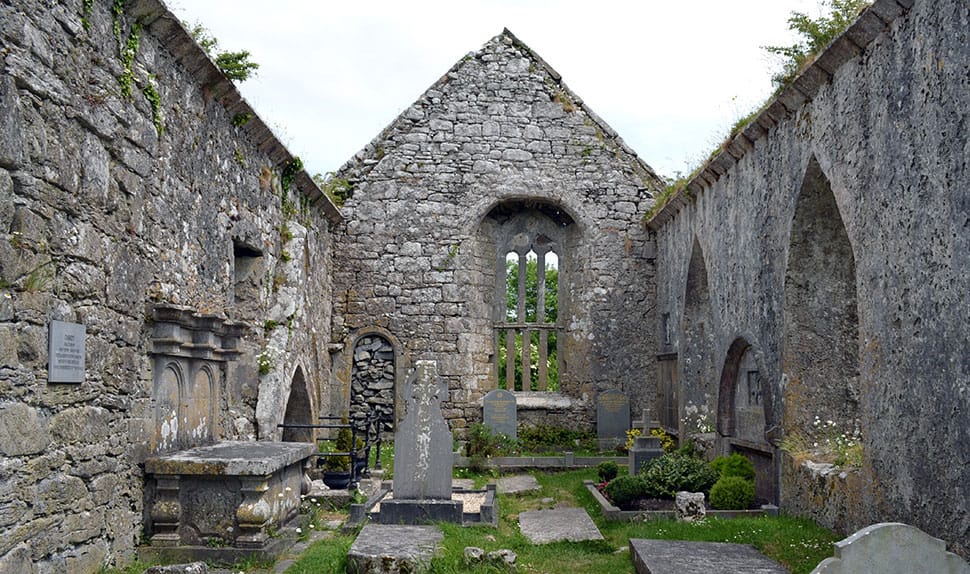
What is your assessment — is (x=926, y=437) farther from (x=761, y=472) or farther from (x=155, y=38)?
(x=155, y=38)

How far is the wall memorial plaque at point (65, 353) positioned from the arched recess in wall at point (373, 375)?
10050mm

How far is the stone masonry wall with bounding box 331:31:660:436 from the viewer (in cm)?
1619

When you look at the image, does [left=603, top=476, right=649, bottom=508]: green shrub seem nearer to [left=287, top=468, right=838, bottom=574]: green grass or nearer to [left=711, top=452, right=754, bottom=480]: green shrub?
[left=287, top=468, right=838, bottom=574]: green grass

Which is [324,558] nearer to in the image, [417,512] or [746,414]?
[417,512]

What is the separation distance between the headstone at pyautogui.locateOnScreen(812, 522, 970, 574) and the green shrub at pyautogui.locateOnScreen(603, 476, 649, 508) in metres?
5.92

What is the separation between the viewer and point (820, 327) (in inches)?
367

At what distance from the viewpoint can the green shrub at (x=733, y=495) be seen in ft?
31.2

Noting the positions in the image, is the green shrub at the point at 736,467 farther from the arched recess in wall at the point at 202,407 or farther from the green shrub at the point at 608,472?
the arched recess in wall at the point at 202,407

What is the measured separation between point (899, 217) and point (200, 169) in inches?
251

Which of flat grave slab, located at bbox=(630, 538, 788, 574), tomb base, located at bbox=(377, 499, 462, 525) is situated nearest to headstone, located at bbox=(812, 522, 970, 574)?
flat grave slab, located at bbox=(630, 538, 788, 574)

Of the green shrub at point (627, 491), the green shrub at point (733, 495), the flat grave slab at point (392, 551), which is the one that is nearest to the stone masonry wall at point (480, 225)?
the green shrub at point (627, 491)

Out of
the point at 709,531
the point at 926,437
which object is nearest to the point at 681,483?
the point at 709,531

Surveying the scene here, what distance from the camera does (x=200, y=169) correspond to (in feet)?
29.4

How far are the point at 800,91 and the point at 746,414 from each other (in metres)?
4.24
